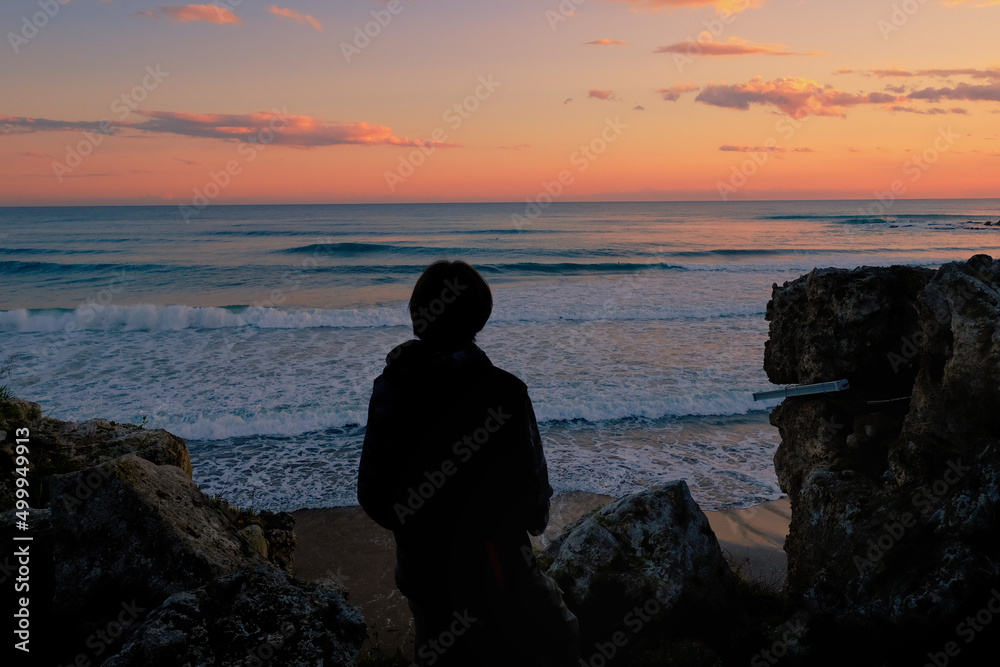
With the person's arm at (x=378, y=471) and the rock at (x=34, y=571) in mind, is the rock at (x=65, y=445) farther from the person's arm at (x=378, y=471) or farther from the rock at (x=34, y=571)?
the person's arm at (x=378, y=471)

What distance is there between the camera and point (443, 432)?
232cm

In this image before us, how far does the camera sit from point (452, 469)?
2340 millimetres

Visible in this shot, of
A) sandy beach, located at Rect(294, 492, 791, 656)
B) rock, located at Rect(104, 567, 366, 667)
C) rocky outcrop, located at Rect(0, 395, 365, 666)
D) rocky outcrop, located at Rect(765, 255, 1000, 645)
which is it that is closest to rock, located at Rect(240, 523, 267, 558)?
rocky outcrop, located at Rect(0, 395, 365, 666)

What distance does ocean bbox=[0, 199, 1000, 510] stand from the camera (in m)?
9.63

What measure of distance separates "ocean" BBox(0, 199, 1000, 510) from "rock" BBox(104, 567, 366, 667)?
5689 millimetres

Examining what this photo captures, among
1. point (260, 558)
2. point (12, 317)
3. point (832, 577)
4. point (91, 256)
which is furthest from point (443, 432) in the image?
point (91, 256)

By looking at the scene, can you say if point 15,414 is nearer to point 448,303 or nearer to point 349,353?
point 448,303

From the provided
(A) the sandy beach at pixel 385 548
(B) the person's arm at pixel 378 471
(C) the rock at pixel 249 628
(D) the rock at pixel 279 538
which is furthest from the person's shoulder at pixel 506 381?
(D) the rock at pixel 279 538

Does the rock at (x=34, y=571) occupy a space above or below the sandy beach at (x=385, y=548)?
above

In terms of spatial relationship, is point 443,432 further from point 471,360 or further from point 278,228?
point 278,228

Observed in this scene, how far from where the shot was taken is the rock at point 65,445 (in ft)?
15.3

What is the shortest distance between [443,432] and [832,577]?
3.07 meters

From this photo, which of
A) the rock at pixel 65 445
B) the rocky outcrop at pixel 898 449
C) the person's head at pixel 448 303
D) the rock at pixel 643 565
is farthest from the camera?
the rock at pixel 65 445

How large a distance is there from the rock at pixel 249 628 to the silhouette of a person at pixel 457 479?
483 millimetres
